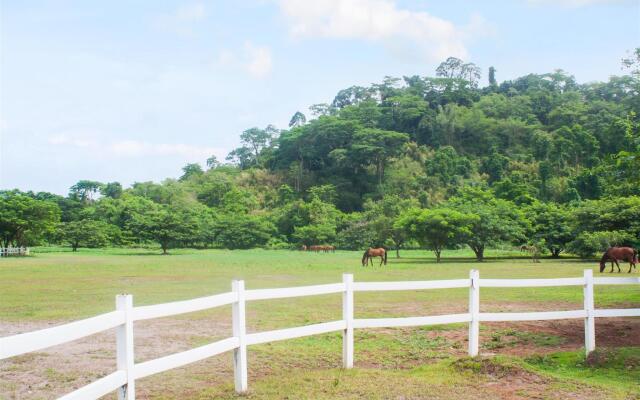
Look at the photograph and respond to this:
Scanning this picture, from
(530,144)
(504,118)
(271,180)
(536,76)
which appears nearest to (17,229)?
(271,180)

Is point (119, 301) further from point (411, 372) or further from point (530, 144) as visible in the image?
point (530, 144)

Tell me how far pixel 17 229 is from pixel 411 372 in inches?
2443

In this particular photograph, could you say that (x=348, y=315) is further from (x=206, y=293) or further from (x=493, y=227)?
(x=493, y=227)

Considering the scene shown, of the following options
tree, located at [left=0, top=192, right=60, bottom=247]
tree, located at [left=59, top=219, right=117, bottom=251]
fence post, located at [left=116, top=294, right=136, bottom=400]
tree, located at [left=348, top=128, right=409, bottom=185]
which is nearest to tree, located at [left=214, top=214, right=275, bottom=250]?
tree, located at [left=59, top=219, right=117, bottom=251]

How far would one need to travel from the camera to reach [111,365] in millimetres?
9680

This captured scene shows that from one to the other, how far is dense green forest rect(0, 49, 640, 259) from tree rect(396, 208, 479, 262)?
0.10 metres

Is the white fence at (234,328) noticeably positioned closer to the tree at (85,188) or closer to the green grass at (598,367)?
the green grass at (598,367)

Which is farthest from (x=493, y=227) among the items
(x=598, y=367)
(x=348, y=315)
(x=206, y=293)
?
(x=348, y=315)

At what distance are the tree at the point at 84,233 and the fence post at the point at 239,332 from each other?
66.8m

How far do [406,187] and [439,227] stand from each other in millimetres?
40499

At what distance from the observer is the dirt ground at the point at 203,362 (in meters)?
8.15

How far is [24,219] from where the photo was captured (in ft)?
202

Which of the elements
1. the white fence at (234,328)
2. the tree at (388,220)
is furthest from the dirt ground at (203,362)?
the tree at (388,220)

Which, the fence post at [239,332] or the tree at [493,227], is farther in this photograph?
the tree at [493,227]
